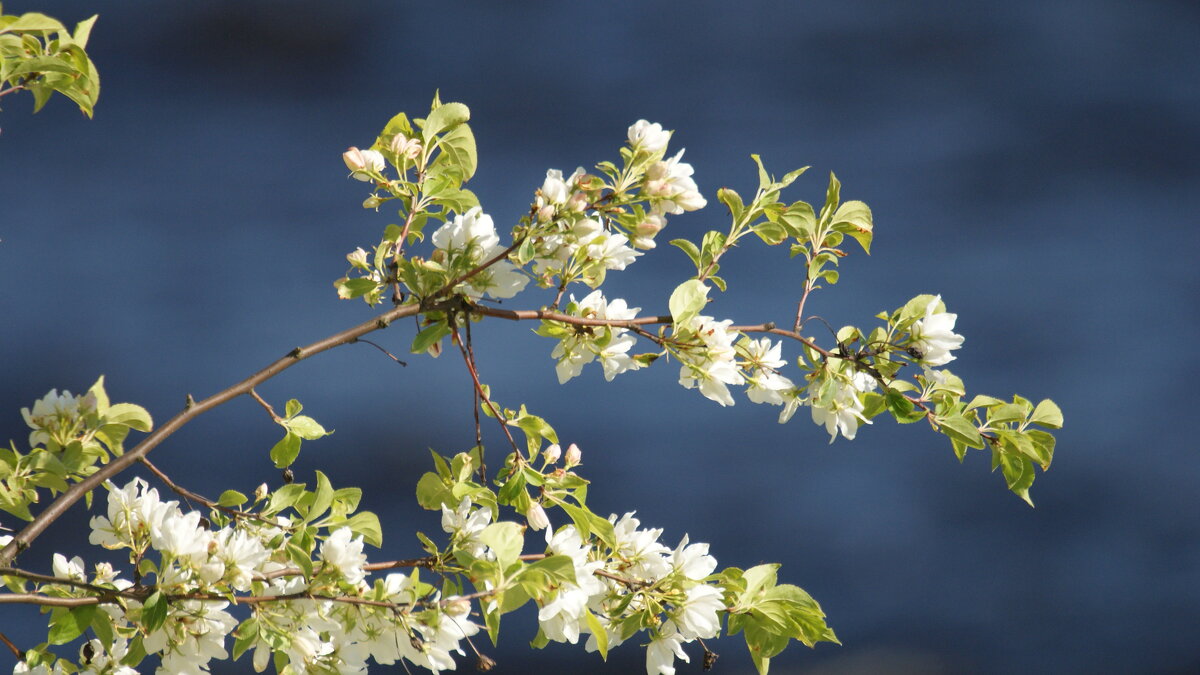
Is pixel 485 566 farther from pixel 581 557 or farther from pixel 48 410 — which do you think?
pixel 48 410

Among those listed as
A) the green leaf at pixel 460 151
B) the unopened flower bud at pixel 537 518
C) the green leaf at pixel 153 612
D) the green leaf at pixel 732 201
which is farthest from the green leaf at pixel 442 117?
the green leaf at pixel 153 612

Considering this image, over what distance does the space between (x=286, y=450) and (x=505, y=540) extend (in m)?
0.28

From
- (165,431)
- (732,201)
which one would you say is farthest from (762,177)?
(165,431)

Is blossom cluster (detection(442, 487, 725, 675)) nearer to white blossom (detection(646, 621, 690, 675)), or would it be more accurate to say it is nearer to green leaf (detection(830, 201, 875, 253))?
white blossom (detection(646, 621, 690, 675))

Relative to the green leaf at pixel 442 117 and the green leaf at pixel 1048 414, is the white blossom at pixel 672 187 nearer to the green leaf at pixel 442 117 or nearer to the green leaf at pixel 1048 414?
the green leaf at pixel 442 117

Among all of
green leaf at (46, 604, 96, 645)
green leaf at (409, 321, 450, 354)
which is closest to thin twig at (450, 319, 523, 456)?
green leaf at (409, 321, 450, 354)

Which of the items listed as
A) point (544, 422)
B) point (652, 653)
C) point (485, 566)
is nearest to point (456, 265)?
point (544, 422)

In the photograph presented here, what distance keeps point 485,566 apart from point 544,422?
0.68ft

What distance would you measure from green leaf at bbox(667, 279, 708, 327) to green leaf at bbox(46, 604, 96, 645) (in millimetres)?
543

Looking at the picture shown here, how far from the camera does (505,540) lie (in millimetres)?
782

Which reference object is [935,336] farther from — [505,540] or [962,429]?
[505,540]

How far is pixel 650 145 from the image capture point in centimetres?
90

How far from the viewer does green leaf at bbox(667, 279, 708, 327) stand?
2.99ft

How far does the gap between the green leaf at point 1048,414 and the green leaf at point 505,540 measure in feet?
1.68
